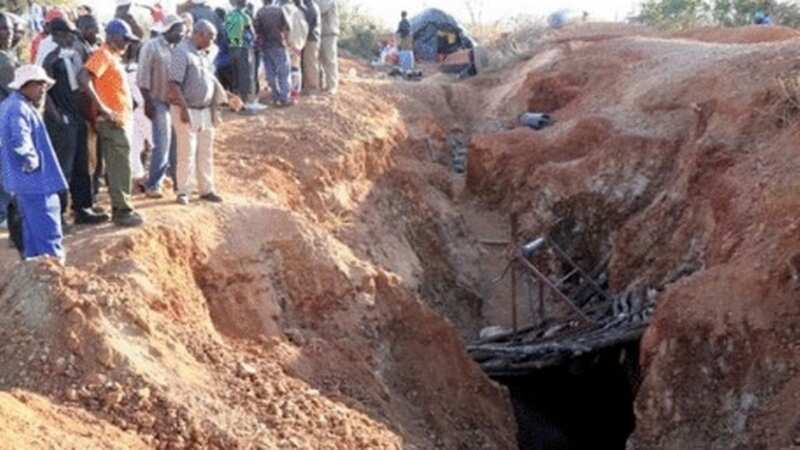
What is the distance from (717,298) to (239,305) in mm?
4068

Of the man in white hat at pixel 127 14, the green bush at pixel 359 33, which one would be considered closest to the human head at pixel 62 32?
the man in white hat at pixel 127 14

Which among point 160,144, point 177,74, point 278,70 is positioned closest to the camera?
point 177,74

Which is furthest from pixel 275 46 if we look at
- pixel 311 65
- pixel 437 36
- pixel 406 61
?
pixel 437 36

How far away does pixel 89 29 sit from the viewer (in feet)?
28.5

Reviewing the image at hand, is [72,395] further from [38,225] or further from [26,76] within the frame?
[26,76]

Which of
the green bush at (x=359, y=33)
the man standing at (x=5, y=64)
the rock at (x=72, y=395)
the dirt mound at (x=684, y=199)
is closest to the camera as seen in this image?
the rock at (x=72, y=395)

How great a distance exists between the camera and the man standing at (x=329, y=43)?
14.7 meters

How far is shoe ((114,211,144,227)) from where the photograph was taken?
27.3 ft

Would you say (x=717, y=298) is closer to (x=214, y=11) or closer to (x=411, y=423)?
(x=411, y=423)

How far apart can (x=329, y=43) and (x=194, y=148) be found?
19.3ft

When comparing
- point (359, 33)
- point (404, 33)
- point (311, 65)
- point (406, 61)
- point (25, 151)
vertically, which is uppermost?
point (25, 151)

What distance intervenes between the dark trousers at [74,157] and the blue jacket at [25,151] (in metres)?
0.78

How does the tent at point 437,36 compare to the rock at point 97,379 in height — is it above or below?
above

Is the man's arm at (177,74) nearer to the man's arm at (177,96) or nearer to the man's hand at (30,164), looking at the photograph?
the man's arm at (177,96)
